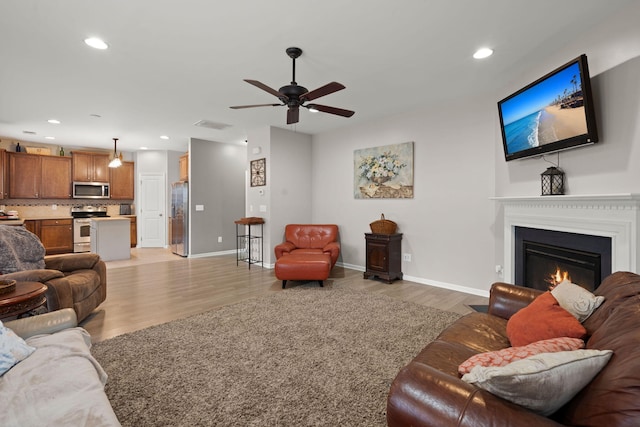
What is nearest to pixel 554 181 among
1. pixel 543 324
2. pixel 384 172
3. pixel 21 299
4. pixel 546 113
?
pixel 546 113

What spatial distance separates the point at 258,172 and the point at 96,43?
11.2 feet

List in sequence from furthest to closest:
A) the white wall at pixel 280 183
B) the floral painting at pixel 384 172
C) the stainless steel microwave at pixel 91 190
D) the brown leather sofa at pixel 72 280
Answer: the stainless steel microwave at pixel 91 190
the white wall at pixel 280 183
the floral painting at pixel 384 172
the brown leather sofa at pixel 72 280

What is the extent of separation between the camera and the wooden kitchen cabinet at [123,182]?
8.20m

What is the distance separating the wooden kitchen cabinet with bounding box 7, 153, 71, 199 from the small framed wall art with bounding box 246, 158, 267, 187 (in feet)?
16.8

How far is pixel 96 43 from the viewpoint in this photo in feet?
9.15

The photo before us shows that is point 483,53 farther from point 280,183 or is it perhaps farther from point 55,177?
point 55,177

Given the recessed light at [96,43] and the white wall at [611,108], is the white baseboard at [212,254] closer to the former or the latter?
the recessed light at [96,43]

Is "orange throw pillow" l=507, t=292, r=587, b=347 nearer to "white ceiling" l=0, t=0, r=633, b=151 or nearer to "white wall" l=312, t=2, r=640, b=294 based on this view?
"white wall" l=312, t=2, r=640, b=294

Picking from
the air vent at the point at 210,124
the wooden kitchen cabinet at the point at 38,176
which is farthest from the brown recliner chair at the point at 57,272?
the wooden kitchen cabinet at the point at 38,176

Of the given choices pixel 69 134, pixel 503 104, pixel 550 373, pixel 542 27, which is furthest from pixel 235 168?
pixel 550 373

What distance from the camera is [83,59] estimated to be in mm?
3105

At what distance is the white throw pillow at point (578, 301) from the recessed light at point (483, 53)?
2.32m

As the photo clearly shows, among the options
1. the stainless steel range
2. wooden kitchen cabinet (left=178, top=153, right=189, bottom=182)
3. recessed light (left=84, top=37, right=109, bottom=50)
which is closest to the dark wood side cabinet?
recessed light (left=84, top=37, right=109, bottom=50)

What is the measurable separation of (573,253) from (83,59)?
16.7 ft
